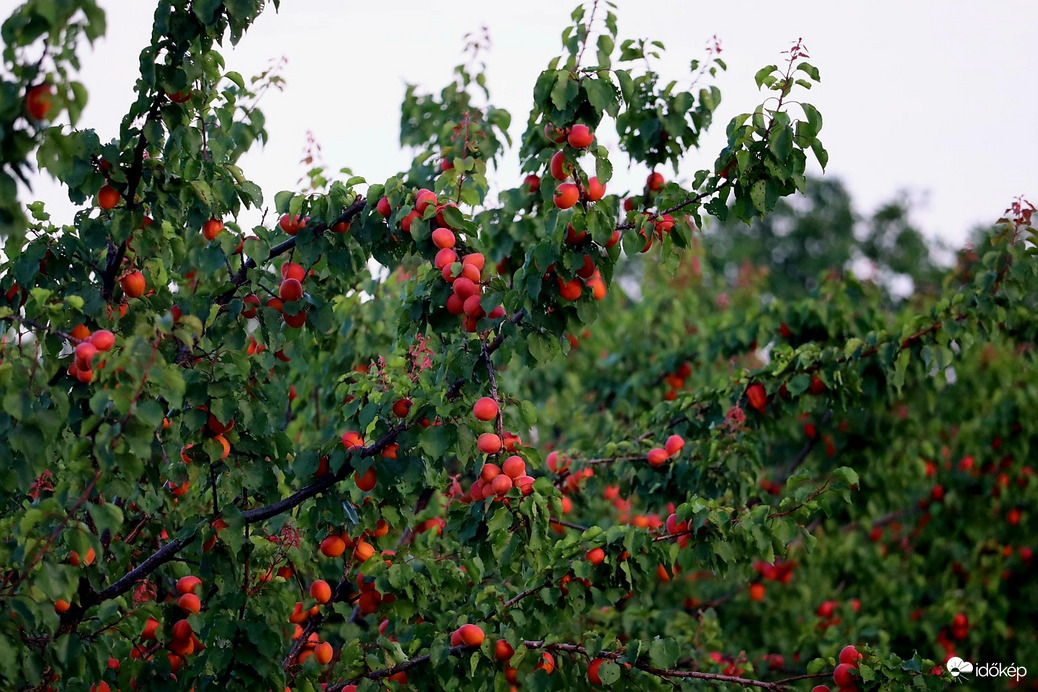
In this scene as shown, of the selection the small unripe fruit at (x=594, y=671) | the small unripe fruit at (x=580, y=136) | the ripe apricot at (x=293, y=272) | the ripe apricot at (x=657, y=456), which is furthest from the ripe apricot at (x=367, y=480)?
the ripe apricot at (x=657, y=456)

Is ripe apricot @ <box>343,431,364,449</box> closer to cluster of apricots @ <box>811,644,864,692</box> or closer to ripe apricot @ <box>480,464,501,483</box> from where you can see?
ripe apricot @ <box>480,464,501,483</box>

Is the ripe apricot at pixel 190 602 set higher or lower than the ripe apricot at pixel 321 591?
lower

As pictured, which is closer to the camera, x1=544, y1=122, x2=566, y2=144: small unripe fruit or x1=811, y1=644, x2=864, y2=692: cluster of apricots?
x1=544, y1=122, x2=566, y2=144: small unripe fruit

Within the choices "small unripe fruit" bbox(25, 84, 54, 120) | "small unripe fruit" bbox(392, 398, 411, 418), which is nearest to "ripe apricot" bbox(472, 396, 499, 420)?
"small unripe fruit" bbox(392, 398, 411, 418)

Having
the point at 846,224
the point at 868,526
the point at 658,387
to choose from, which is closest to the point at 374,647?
the point at 658,387

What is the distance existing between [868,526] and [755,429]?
119 inches

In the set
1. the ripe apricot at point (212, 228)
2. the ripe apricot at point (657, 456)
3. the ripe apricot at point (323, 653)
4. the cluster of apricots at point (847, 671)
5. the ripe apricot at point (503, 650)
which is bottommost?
the cluster of apricots at point (847, 671)

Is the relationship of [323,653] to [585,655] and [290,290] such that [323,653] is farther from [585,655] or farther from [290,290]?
[290,290]

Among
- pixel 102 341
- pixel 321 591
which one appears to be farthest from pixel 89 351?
pixel 321 591

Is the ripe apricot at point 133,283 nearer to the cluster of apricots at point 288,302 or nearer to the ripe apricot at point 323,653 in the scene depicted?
the cluster of apricots at point 288,302

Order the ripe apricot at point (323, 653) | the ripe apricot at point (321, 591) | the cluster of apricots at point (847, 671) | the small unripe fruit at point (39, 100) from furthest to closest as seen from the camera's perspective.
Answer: the ripe apricot at point (323, 653) < the ripe apricot at point (321, 591) < the cluster of apricots at point (847, 671) < the small unripe fruit at point (39, 100)

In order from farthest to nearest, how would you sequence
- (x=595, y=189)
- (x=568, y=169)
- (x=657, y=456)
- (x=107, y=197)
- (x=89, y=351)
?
1. (x=657, y=456)
2. (x=595, y=189)
3. (x=568, y=169)
4. (x=107, y=197)
5. (x=89, y=351)

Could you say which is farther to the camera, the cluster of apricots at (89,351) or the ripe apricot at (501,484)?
the ripe apricot at (501,484)

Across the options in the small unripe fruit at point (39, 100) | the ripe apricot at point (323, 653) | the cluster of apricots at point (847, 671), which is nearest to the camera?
the small unripe fruit at point (39, 100)
